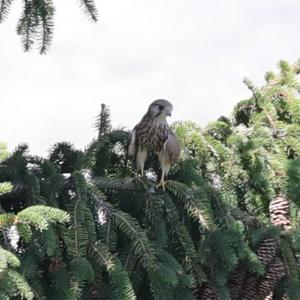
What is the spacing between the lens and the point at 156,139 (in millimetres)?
3625

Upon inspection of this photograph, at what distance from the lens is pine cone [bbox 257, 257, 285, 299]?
10.7 ft

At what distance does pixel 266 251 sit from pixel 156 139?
2.63 ft

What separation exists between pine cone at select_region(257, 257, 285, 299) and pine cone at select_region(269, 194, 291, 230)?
0.21 m

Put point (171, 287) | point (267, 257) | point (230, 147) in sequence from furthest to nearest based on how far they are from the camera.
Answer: point (230, 147) < point (267, 257) < point (171, 287)

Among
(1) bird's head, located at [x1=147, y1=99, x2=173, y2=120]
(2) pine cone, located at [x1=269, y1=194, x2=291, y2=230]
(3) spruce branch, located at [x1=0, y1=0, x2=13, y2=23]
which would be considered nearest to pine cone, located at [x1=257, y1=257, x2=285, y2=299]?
(2) pine cone, located at [x1=269, y1=194, x2=291, y2=230]

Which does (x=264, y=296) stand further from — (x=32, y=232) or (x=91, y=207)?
(x=32, y=232)

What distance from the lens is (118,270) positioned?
263 centimetres

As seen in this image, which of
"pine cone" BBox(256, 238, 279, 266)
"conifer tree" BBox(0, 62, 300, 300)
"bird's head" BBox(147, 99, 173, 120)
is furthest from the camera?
"bird's head" BBox(147, 99, 173, 120)

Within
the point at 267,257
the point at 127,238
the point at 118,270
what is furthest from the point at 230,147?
the point at 118,270

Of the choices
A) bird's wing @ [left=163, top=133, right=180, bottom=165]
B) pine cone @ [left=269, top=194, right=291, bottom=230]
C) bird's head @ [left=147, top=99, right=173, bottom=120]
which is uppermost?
bird's head @ [left=147, top=99, right=173, bottom=120]

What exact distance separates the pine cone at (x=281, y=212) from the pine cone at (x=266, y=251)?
178mm

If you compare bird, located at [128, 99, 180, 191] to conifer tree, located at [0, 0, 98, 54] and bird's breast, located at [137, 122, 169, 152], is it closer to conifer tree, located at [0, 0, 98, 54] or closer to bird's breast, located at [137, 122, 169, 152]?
bird's breast, located at [137, 122, 169, 152]

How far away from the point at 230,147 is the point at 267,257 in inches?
25.3

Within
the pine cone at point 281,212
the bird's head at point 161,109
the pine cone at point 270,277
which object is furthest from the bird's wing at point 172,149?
the pine cone at point 270,277
